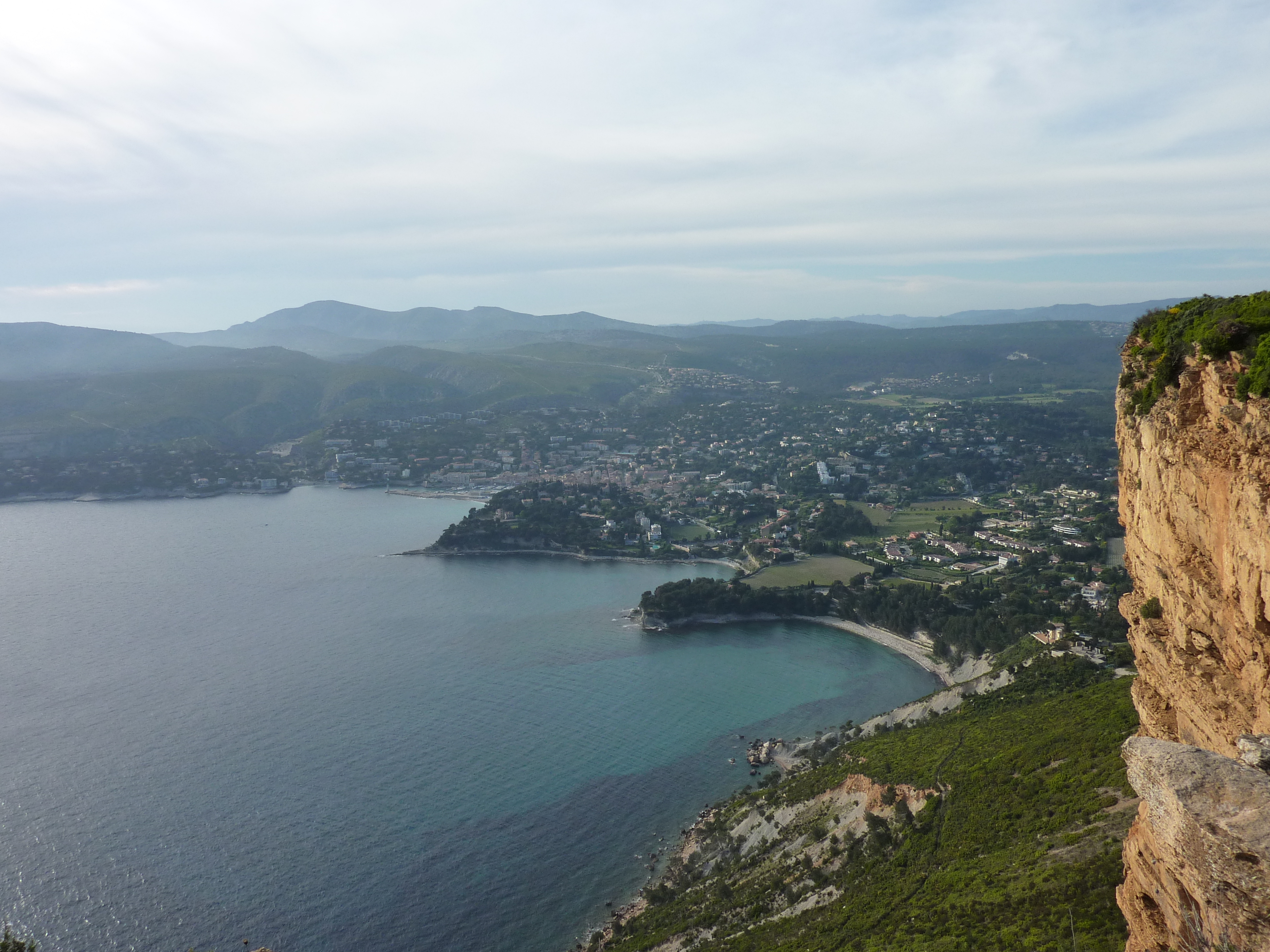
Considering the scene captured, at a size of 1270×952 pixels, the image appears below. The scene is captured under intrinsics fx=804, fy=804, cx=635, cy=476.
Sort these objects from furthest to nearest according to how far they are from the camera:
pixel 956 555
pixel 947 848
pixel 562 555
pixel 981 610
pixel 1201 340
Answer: pixel 562 555 → pixel 956 555 → pixel 981 610 → pixel 947 848 → pixel 1201 340

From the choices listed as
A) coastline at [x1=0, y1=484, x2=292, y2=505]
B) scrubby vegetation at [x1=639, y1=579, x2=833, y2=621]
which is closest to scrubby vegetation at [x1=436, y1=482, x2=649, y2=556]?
scrubby vegetation at [x1=639, y1=579, x2=833, y2=621]

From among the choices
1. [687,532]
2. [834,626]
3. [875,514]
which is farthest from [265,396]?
[834,626]

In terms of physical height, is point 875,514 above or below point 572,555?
above

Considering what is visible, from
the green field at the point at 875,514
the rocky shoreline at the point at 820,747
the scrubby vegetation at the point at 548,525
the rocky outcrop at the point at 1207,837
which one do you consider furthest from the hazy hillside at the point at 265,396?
the rocky outcrop at the point at 1207,837

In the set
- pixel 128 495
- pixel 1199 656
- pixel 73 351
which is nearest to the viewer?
pixel 1199 656

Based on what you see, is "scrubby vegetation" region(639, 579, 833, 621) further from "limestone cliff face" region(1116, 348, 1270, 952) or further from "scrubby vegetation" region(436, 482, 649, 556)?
"limestone cliff face" region(1116, 348, 1270, 952)

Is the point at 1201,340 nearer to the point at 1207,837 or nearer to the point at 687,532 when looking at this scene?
the point at 1207,837
